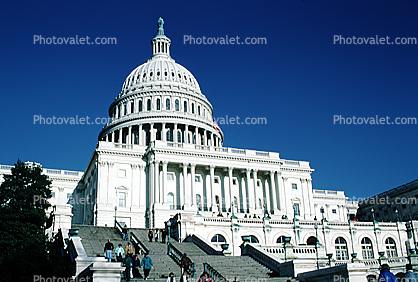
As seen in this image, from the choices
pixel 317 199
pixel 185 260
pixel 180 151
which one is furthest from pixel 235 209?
pixel 185 260

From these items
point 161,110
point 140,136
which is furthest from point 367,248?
point 161,110

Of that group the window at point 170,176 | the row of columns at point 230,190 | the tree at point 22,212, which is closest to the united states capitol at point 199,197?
the window at point 170,176

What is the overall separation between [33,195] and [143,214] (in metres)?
23.6

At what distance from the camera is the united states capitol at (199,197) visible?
4225 centimetres

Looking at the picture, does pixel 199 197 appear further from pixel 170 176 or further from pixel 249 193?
pixel 249 193

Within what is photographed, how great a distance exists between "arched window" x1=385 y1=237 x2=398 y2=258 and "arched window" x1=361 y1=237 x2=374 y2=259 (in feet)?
7.96

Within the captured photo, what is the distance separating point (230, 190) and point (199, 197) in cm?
486

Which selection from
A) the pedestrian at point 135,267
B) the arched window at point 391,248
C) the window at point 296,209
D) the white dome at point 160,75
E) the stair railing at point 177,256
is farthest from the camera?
the white dome at point 160,75

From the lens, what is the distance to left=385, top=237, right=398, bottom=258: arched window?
58.1 metres

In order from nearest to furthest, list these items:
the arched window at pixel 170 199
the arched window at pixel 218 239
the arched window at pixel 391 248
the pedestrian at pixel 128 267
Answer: the pedestrian at pixel 128 267 → the arched window at pixel 218 239 → the arched window at pixel 391 248 → the arched window at pixel 170 199

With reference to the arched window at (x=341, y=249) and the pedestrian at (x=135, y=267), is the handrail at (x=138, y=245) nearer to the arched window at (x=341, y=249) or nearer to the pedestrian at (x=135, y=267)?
the pedestrian at (x=135, y=267)

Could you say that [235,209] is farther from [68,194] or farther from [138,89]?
[138,89]

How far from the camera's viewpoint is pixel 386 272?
16375 millimetres

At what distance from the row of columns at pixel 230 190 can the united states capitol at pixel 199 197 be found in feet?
0.53
